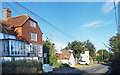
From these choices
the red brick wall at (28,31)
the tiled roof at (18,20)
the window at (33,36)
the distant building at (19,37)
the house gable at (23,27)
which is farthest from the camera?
the window at (33,36)

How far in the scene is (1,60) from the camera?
47.2 ft

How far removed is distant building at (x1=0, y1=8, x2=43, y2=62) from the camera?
1645 cm

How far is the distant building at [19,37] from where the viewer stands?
54.0ft

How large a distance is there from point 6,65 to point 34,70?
4043 mm

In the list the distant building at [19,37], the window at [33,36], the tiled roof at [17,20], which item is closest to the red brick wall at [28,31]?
the distant building at [19,37]

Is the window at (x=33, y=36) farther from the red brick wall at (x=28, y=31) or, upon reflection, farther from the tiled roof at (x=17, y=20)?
the tiled roof at (x=17, y=20)

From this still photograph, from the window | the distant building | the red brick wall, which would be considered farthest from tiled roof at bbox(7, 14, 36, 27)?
the window

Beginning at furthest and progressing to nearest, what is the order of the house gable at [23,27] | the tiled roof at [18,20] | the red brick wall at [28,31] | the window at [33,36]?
the window at [33,36], the tiled roof at [18,20], the red brick wall at [28,31], the house gable at [23,27]

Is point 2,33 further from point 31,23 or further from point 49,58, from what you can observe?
point 49,58

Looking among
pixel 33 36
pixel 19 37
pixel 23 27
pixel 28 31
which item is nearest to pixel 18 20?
pixel 23 27

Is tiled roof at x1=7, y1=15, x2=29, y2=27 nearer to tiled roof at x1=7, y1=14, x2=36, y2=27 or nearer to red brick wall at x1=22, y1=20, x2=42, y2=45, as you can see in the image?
tiled roof at x1=7, y1=14, x2=36, y2=27

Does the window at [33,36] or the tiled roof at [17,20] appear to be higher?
the tiled roof at [17,20]

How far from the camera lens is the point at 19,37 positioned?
20.1 m

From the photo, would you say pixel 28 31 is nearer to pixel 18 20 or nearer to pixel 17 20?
pixel 18 20
